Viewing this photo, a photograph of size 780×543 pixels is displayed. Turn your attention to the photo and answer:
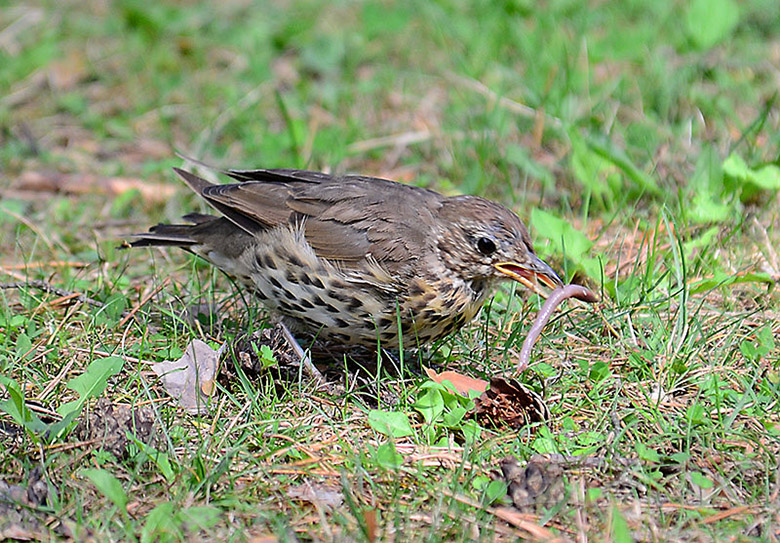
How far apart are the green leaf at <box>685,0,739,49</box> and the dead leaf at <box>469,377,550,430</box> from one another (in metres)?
4.38

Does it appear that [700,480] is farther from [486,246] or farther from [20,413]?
[20,413]

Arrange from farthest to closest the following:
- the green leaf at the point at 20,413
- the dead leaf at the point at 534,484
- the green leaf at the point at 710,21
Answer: the green leaf at the point at 710,21 < the green leaf at the point at 20,413 < the dead leaf at the point at 534,484

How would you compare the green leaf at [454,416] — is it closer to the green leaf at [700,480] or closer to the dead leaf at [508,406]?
the dead leaf at [508,406]

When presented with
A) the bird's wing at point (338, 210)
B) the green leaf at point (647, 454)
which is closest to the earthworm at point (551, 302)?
the bird's wing at point (338, 210)

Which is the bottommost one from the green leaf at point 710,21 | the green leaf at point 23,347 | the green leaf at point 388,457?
the green leaf at point 388,457

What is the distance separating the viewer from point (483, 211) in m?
4.21

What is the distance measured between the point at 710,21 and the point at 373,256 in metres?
4.36

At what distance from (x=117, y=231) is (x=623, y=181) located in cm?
294

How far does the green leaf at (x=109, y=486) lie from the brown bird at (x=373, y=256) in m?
1.25

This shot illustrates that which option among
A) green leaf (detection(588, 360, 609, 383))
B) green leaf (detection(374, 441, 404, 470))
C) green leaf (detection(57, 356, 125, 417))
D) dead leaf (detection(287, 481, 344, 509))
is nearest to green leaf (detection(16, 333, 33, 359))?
green leaf (detection(57, 356, 125, 417))

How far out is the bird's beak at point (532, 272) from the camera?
412 centimetres

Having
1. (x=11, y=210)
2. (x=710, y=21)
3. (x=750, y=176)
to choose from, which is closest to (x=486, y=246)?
(x=750, y=176)

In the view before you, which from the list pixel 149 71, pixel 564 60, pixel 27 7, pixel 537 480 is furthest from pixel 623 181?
pixel 27 7

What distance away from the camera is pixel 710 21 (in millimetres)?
7340
